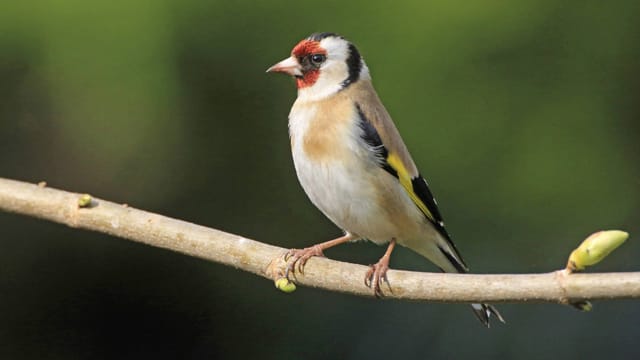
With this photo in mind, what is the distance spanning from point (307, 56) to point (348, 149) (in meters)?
0.25

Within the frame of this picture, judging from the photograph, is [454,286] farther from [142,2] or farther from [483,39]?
[142,2]

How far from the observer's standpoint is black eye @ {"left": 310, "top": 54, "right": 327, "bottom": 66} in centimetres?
261

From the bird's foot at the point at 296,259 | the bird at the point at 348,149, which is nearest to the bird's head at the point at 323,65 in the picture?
the bird at the point at 348,149

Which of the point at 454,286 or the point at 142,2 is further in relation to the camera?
the point at 142,2

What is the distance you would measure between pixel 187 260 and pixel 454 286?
5.94 ft

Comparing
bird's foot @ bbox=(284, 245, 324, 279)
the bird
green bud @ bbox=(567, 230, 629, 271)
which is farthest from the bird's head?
green bud @ bbox=(567, 230, 629, 271)

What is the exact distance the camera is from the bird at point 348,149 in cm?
261

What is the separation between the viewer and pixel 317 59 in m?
2.62

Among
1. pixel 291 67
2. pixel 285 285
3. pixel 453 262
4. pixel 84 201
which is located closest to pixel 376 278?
pixel 285 285

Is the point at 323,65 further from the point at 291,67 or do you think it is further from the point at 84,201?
the point at 84,201

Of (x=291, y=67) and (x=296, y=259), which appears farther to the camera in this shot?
(x=291, y=67)

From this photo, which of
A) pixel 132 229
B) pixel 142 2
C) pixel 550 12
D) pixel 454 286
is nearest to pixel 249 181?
pixel 142 2

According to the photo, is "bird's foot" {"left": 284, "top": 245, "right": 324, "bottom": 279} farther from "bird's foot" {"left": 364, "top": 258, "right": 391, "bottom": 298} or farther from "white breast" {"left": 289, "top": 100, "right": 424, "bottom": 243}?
"white breast" {"left": 289, "top": 100, "right": 424, "bottom": 243}

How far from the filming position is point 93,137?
11.6 feet
